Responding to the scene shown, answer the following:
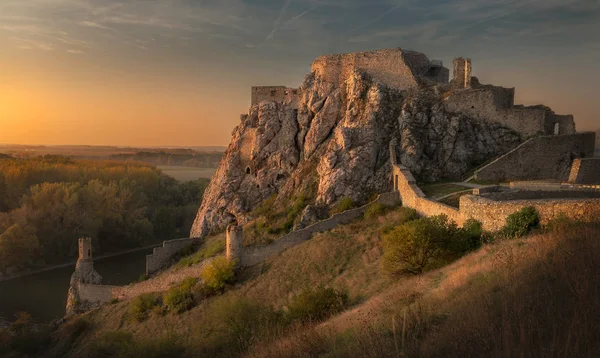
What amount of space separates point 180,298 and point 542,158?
1970cm

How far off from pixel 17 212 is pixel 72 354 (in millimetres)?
28908

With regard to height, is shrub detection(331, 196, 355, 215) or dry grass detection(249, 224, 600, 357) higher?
dry grass detection(249, 224, 600, 357)

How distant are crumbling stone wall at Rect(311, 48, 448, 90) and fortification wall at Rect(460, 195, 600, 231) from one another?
15154 mm

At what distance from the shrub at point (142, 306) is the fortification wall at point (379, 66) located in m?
17.8

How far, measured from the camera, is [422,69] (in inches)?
1206

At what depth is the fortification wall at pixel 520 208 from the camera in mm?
10875

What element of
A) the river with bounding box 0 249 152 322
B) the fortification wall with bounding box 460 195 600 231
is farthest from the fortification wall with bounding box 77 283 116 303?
the fortification wall with bounding box 460 195 600 231

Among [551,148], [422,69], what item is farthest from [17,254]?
[551,148]

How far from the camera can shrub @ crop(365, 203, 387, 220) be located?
23266 millimetres

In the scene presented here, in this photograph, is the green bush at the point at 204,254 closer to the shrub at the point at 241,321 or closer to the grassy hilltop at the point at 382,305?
the grassy hilltop at the point at 382,305

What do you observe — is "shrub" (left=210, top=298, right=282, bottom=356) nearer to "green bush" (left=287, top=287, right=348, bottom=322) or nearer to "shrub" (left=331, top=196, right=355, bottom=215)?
"green bush" (left=287, top=287, right=348, bottom=322)

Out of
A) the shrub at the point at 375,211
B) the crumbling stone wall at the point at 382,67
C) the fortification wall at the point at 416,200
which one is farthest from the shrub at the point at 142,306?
the crumbling stone wall at the point at 382,67

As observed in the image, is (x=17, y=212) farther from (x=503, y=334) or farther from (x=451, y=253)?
(x=503, y=334)

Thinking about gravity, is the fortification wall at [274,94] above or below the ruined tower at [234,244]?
above
